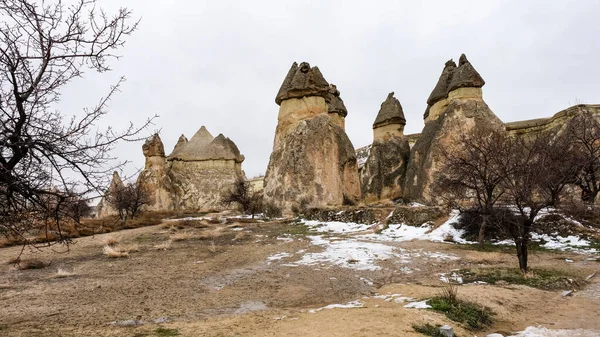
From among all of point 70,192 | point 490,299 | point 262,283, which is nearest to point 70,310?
point 70,192

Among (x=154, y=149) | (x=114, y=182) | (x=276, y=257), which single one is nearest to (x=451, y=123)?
(x=276, y=257)

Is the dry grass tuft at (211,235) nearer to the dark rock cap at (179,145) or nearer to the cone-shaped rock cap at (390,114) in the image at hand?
the cone-shaped rock cap at (390,114)

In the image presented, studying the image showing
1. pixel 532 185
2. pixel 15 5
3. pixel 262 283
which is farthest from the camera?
pixel 532 185

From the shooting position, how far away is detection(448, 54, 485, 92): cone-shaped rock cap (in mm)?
19828

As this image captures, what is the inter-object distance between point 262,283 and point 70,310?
301 cm

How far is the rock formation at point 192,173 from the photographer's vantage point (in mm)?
33750

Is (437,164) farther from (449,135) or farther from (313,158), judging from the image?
(313,158)

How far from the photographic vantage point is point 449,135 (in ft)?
64.1

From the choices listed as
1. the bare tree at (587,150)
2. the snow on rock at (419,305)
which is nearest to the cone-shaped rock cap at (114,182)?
the snow on rock at (419,305)

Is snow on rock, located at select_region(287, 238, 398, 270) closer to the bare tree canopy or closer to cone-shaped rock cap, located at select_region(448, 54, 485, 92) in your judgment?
the bare tree canopy

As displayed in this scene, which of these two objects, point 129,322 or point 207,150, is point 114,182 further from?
point 207,150

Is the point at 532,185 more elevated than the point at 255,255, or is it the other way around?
the point at 532,185

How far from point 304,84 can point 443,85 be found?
806cm

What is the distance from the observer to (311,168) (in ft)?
65.2
